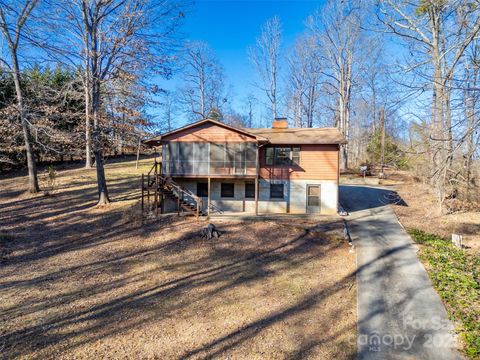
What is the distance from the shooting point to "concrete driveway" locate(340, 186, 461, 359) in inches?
258

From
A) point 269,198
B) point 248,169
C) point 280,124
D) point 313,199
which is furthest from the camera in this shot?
point 280,124

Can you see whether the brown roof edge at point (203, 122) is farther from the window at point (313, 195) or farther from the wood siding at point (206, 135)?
the window at point (313, 195)

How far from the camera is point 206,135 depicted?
692 inches

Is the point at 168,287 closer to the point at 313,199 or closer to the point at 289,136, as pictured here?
the point at 313,199

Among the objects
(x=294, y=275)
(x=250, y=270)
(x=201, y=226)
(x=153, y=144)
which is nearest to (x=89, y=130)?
(x=153, y=144)

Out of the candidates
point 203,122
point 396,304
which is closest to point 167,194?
point 203,122

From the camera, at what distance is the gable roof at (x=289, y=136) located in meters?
17.2

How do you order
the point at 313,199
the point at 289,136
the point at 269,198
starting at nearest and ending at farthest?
the point at 313,199 → the point at 269,198 → the point at 289,136

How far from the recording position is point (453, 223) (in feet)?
51.0

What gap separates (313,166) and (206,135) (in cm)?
677

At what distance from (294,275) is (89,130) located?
12850mm

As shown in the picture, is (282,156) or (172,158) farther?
(282,156)

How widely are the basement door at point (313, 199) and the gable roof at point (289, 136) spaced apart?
110 inches

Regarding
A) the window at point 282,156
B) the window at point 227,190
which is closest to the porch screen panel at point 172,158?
the window at point 227,190
